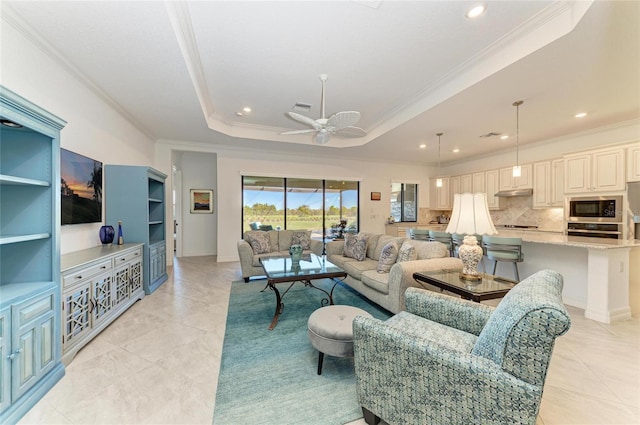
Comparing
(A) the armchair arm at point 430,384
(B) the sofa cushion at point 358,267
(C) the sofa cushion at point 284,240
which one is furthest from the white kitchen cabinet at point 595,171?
(C) the sofa cushion at point 284,240

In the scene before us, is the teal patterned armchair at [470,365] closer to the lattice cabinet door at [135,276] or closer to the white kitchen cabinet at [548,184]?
the lattice cabinet door at [135,276]

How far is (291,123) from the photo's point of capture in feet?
→ 16.6

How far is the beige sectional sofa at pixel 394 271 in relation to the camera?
2.71m

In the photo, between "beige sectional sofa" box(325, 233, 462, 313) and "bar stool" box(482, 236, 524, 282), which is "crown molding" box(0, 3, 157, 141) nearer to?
"beige sectional sofa" box(325, 233, 462, 313)

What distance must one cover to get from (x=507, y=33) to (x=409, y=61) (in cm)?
94

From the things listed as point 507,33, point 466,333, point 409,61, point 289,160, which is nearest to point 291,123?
point 289,160

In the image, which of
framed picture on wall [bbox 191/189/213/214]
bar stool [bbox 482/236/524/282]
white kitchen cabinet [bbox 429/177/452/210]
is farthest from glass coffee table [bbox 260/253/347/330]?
white kitchen cabinet [bbox 429/177/452/210]

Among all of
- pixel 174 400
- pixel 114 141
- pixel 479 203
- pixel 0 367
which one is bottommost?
pixel 174 400

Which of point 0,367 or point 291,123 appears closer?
point 0,367

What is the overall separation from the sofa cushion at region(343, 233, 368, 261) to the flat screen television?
3702 millimetres

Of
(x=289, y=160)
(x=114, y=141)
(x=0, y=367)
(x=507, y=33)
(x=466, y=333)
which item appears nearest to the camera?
(x=0, y=367)

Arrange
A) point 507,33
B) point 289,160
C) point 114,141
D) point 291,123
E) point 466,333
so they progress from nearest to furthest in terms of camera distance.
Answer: point 466,333
point 507,33
point 114,141
point 291,123
point 289,160

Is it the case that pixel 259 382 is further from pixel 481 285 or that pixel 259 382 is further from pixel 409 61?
pixel 409 61

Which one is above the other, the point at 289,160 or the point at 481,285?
the point at 289,160
